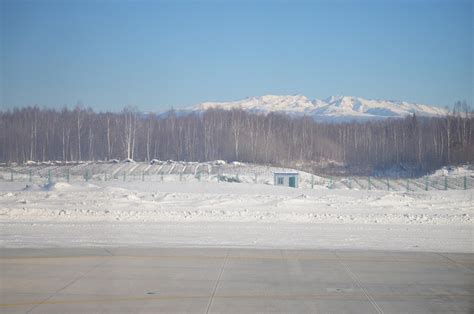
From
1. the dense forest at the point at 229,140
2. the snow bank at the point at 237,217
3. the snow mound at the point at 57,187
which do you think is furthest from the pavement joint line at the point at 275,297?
the dense forest at the point at 229,140

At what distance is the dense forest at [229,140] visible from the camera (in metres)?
55.9

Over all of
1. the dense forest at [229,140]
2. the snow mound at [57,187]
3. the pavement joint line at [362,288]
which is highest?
the dense forest at [229,140]

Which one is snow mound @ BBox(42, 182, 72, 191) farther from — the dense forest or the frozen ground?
the dense forest

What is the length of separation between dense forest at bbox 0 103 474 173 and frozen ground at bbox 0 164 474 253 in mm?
24332

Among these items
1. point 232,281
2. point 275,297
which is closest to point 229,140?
point 232,281

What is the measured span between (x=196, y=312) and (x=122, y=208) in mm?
17062

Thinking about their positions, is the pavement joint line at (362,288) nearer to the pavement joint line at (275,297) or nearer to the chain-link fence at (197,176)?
the pavement joint line at (275,297)

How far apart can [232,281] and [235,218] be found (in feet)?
38.3

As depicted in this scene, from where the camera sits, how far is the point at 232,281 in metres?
11.0

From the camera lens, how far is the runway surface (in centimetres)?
920

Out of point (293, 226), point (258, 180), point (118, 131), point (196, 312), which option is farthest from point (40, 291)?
point (118, 131)

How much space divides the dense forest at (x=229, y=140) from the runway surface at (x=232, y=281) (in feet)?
133

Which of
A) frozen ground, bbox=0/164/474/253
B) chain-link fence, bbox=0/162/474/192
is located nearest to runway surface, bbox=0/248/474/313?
frozen ground, bbox=0/164/474/253

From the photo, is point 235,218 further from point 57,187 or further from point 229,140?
point 229,140
